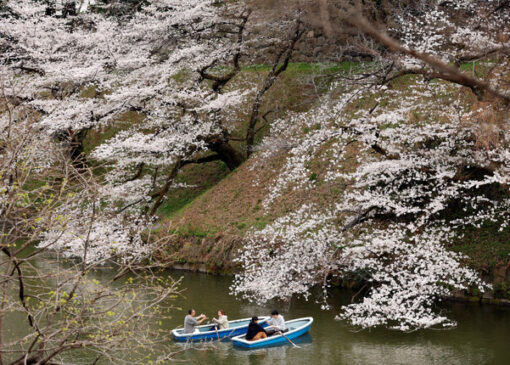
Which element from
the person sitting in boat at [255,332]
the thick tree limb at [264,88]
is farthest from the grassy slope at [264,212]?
the person sitting in boat at [255,332]

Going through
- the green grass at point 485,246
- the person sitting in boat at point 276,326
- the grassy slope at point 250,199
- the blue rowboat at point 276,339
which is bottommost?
the blue rowboat at point 276,339

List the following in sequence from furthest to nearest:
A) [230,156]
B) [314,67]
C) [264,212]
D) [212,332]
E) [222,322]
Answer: [314,67] → [230,156] → [264,212] → [222,322] → [212,332]

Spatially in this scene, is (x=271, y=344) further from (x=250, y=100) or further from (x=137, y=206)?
(x=250, y=100)

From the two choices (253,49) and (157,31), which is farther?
(253,49)

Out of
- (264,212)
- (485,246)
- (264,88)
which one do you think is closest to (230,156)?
(264,88)

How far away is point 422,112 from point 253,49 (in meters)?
8.61

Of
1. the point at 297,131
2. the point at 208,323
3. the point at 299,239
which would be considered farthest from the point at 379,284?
the point at 297,131

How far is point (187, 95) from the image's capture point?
18391mm

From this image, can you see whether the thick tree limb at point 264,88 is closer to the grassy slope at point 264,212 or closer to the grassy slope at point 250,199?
the grassy slope at point 250,199

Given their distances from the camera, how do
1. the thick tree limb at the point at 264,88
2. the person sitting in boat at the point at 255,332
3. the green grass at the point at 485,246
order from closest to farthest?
the person sitting in boat at the point at 255,332 < the green grass at the point at 485,246 < the thick tree limb at the point at 264,88

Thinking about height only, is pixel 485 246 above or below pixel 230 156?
below

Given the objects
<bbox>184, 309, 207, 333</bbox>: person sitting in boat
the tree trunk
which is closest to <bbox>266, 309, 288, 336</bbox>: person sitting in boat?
<bbox>184, 309, 207, 333</bbox>: person sitting in boat

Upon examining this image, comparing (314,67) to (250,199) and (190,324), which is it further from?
(190,324)

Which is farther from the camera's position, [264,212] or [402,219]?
[264,212]
